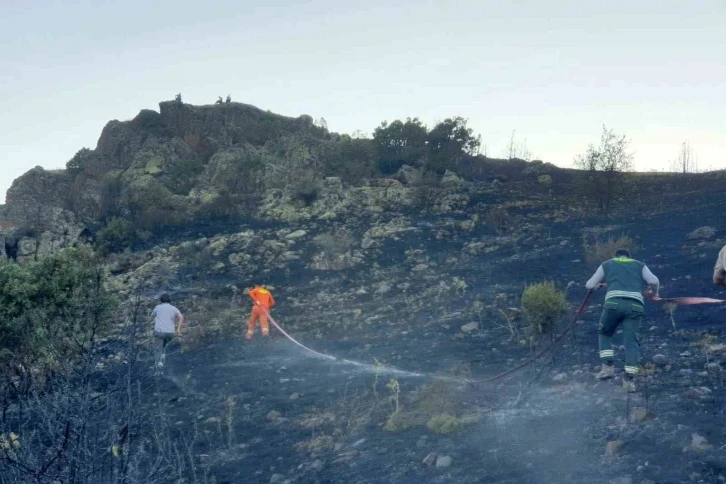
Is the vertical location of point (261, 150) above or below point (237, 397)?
above

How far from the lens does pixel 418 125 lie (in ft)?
77.8

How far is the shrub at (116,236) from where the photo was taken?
63.5ft

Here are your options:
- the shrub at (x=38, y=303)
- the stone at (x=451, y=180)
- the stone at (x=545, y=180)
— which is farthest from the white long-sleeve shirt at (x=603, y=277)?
the stone at (x=545, y=180)

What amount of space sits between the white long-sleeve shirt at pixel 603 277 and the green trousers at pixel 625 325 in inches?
12.5

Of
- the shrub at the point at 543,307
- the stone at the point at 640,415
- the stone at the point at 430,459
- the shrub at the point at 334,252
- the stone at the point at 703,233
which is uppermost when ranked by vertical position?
the stone at the point at 703,233

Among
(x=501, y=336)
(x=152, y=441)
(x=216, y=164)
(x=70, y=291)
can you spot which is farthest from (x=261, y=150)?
(x=152, y=441)

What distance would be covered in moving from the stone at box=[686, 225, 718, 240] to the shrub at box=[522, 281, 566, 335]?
605cm

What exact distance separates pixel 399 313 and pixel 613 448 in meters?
7.22

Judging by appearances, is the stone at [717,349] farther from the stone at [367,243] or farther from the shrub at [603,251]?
the stone at [367,243]

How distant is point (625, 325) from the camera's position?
23.8 ft

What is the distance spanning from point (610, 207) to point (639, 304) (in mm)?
11788

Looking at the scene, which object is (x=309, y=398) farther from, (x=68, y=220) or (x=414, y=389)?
(x=68, y=220)

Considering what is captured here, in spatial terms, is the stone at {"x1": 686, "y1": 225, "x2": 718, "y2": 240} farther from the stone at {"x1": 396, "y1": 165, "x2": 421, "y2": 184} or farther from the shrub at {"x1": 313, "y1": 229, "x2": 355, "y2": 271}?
the stone at {"x1": 396, "y1": 165, "x2": 421, "y2": 184}

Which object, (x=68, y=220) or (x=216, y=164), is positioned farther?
(x=216, y=164)
